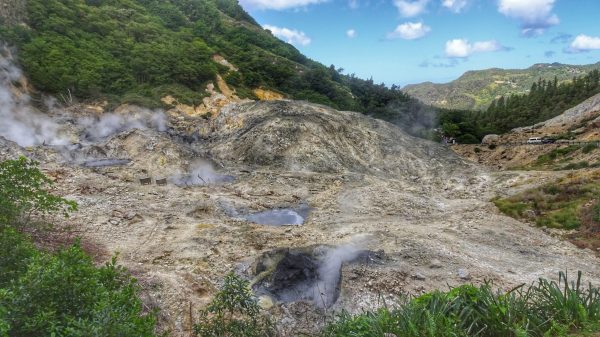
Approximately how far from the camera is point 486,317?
218 inches

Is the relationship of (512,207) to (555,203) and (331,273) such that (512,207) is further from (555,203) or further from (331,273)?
(331,273)

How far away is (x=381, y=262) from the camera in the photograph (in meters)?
13.7

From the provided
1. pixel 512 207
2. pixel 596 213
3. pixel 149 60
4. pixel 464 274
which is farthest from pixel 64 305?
pixel 149 60

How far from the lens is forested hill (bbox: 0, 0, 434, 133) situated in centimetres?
3928

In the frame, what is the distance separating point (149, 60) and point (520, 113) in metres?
54.1

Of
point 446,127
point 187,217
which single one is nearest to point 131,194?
point 187,217

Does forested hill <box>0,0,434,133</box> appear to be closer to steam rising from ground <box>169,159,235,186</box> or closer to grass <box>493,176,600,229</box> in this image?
steam rising from ground <box>169,159,235,186</box>

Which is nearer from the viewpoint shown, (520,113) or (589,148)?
(589,148)

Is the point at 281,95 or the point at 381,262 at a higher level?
the point at 281,95

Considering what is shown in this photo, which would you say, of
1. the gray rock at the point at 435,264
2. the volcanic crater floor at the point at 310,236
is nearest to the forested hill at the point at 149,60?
the volcanic crater floor at the point at 310,236

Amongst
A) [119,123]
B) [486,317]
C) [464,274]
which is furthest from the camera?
[119,123]

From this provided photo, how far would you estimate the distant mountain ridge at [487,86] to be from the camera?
156 meters

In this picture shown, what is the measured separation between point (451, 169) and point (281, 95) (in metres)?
31.4

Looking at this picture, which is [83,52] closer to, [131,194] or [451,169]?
[131,194]
